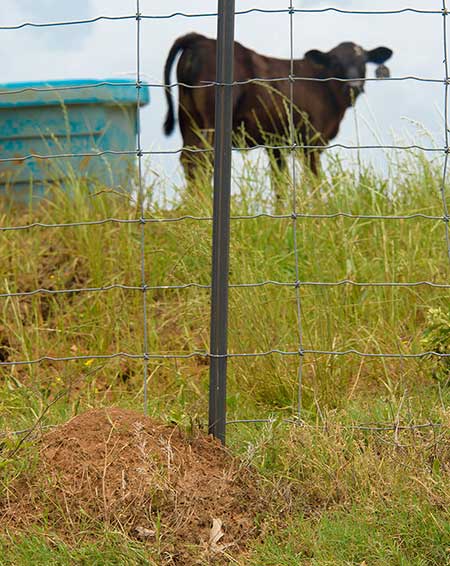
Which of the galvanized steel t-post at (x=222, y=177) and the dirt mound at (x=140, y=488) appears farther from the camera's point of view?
the galvanized steel t-post at (x=222, y=177)

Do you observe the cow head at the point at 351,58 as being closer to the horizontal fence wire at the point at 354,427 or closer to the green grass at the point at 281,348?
the green grass at the point at 281,348

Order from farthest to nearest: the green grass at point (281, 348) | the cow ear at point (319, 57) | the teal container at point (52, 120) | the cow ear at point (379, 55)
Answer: the cow ear at point (319, 57), the cow ear at point (379, 55), the teal container at point (52, 120), the green grass at point (281, 348)

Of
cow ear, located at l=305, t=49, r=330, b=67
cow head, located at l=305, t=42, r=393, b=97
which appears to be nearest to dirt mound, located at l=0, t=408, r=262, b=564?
cow head, located at l=305, t=42, r=393, b=97

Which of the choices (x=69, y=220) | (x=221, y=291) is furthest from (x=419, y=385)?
(x=69, y=220)

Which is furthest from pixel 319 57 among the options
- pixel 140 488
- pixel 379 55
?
pixel 140 488

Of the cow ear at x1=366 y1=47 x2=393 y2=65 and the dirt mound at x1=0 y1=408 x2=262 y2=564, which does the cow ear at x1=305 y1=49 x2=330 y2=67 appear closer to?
the cow ear at x1=366 y1=47 x2=393 y2=65

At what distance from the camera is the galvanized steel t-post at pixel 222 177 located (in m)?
3.02

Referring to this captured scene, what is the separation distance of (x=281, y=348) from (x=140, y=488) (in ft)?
4.64

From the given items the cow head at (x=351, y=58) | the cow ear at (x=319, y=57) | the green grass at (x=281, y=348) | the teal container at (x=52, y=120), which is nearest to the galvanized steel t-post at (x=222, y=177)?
the green grass at (x=281, y=348)

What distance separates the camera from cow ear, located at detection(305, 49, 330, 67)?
8.70 m

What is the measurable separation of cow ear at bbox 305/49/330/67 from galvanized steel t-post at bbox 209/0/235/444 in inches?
231

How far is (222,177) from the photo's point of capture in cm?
304

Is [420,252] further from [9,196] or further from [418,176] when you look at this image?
[9,196]

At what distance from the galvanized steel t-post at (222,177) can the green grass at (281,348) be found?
1.04ft
